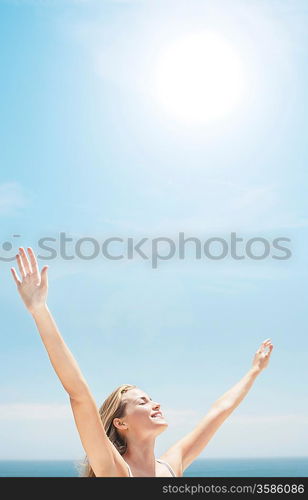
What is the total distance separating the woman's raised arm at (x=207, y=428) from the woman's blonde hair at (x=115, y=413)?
6.7 inches

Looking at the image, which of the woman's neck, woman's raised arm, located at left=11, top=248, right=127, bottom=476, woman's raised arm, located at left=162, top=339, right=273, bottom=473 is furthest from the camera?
woman's raised arm, located at left=162, top=339, right=273, bottom=473

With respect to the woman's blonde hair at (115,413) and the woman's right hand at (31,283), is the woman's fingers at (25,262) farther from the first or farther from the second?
the woman's blonde hair at (115,413)

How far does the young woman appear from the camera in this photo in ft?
5.89

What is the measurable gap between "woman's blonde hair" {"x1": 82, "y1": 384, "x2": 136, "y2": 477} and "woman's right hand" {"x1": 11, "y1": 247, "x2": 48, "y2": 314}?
64 cm

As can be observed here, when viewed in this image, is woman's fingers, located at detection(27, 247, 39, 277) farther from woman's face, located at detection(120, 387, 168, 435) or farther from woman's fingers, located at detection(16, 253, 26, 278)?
woman's face, located at detection(120, 387, 168, 435)

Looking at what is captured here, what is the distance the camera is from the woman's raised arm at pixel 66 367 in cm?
178

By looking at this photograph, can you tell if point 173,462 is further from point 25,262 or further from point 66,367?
point 25,262

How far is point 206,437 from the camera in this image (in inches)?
94.2

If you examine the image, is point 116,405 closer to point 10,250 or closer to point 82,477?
point 82,477

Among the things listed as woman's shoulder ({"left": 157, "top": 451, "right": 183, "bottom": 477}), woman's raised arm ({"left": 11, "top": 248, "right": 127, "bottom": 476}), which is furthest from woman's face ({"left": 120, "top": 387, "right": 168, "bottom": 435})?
woman's raised arm ({"left": 11, "top": 248, "right": 127, "bottom": 476})

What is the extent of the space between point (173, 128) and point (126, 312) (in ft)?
59.1

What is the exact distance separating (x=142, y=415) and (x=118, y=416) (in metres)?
0.10

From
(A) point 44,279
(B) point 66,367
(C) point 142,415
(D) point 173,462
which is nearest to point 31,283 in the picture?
(A) point 44,279

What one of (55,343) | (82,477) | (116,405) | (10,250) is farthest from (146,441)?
(10,250)
